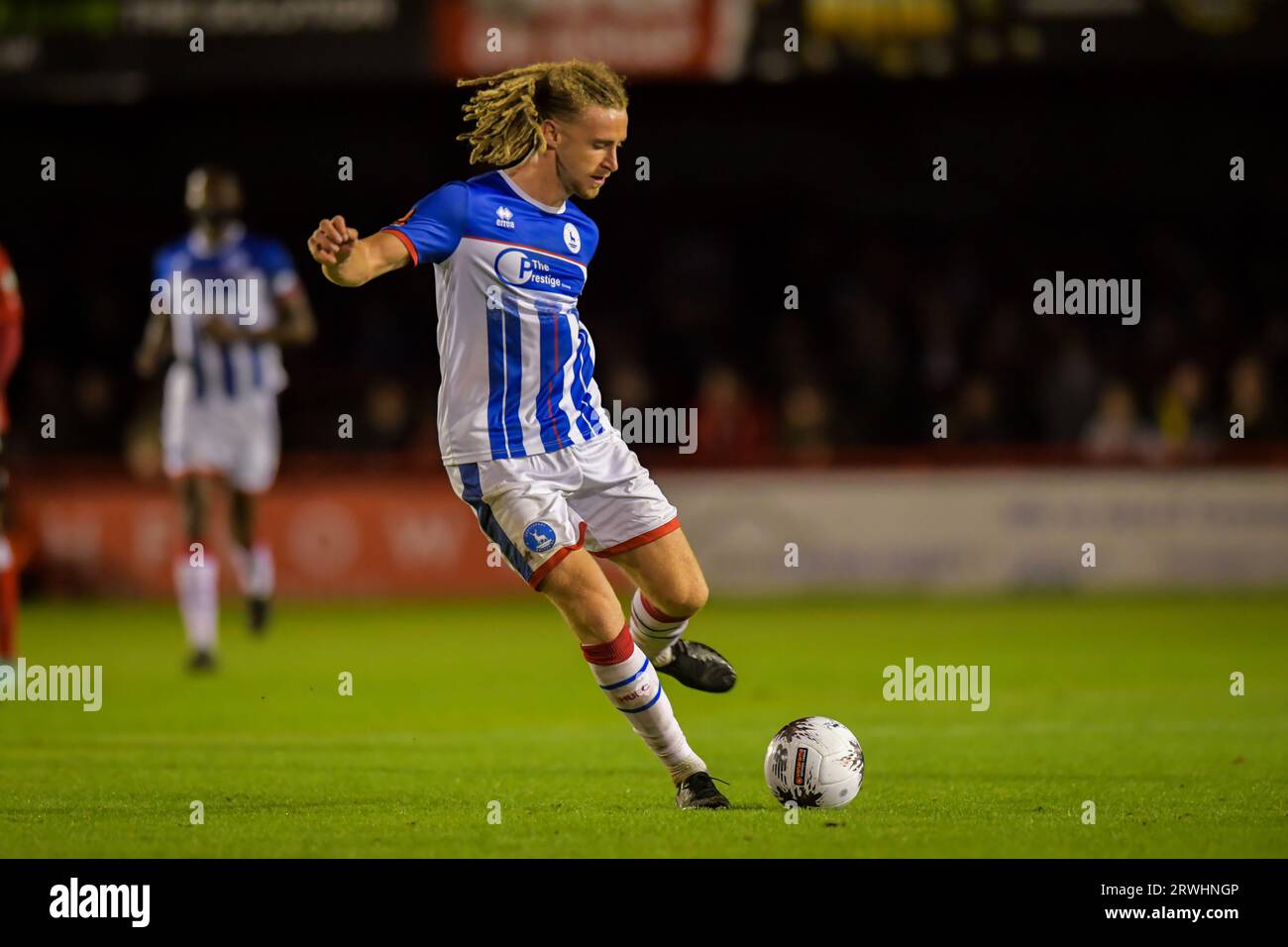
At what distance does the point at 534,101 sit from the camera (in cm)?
653

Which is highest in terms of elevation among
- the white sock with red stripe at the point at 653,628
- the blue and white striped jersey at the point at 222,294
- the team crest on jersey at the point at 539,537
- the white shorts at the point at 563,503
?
the blue and white striped jersey at the point at 222,294

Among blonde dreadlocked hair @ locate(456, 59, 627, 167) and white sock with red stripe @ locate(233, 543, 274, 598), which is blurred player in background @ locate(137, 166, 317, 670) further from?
blonde dreadlocked hair @ locate(456, 59, 627, 167)

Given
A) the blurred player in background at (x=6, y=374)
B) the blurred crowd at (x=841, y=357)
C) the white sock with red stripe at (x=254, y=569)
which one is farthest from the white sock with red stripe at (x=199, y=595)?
the blurred crowd at (x=841, y=357)

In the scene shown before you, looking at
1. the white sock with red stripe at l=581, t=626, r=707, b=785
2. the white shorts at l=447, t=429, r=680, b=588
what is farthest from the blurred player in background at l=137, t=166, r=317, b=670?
the white sock with red stripe at l=581, t=626, r=707, b=785

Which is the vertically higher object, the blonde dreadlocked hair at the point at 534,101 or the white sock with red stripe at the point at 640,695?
the blonde dreadlocked hair at the point at 534,101

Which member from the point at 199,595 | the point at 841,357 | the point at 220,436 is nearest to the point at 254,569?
the point at 220,436

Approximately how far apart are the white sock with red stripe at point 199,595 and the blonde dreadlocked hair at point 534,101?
5.39m

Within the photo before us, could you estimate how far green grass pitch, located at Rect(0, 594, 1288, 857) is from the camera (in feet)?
19.4

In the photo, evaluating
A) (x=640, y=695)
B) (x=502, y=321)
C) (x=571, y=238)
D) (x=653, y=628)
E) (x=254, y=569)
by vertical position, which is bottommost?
(x=640, y=695)

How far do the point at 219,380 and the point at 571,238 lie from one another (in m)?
6.16

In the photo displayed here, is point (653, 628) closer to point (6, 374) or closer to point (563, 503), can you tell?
point (563, 503)

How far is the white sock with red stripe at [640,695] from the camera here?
632cm

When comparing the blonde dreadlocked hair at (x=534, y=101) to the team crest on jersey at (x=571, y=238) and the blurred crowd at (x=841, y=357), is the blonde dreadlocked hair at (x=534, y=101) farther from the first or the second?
the blurred crowd at (x=841, y=357)

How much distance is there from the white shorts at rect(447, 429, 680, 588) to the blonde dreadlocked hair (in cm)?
106
